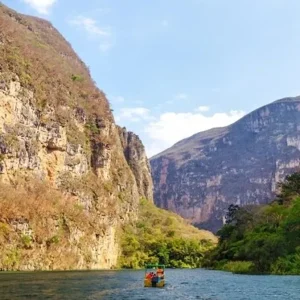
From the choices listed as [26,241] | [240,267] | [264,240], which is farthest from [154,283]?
[26,241]

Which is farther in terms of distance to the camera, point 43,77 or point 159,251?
point 159,251

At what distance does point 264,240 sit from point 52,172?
69.7 metres

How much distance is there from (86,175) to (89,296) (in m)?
111

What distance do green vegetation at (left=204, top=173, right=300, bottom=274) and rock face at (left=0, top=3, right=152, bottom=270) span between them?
3325 centimetres

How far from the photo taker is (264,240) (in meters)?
80.6

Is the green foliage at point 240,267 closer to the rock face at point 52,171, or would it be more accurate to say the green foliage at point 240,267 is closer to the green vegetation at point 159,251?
the rock face at point 52,171

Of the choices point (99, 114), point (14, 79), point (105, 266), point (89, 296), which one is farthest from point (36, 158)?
point (89, 296)

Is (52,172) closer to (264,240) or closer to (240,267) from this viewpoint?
(240,267)

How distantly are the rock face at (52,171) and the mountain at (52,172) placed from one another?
8.7 inches

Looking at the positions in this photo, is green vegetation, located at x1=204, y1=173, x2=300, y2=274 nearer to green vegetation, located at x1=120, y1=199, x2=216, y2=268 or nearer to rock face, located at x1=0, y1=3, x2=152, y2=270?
green vegetation, located at x1=120, y1=199, x2=216, y2=268

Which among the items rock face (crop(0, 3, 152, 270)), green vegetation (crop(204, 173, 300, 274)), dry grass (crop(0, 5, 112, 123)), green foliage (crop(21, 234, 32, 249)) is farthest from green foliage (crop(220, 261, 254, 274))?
dry grass (crop(0, 5, 112, 123))

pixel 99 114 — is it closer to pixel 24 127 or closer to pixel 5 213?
pixel 24 127

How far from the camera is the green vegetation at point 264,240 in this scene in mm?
74312

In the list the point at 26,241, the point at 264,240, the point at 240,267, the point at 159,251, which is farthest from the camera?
the point at 159,251
